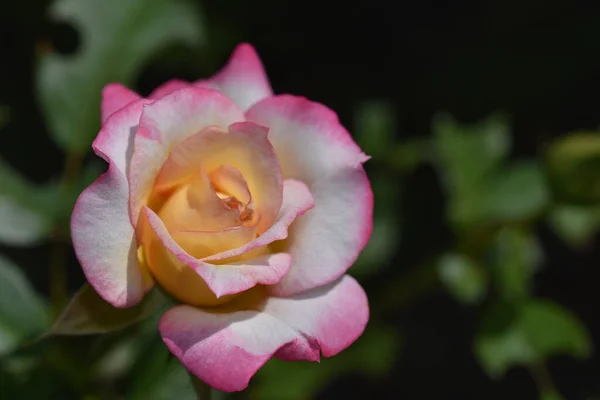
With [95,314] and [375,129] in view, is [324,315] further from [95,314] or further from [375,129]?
[375,129]

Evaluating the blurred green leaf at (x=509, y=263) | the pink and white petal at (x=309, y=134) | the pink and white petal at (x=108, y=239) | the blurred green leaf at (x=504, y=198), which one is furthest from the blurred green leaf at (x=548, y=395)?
the pink and white petal at (x=108, y=239)

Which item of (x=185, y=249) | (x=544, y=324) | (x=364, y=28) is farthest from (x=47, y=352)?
(x=364, y=28)

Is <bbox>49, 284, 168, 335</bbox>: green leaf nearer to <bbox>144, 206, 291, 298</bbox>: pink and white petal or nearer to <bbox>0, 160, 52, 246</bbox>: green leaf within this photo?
<bbox>144, 206, 291, 298</bbox>: pink and white petal

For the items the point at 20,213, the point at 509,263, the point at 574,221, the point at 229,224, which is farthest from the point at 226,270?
the point at 574,221

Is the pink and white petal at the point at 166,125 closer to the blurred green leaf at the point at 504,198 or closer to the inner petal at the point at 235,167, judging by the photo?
the inner petal at the point at 235,167

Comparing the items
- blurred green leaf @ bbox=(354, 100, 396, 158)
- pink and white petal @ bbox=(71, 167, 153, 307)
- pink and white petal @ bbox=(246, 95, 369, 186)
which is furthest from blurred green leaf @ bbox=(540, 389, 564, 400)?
Result: pink and white petal @ bbox=(71, 167, 153, 307)

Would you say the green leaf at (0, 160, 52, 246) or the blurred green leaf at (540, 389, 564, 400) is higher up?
the green leaf at (0, 160, 52, 246)
